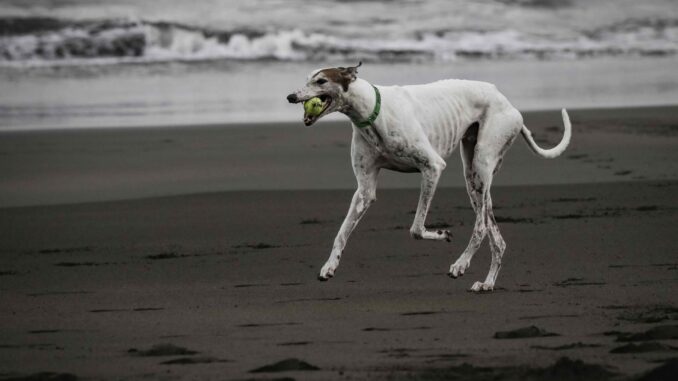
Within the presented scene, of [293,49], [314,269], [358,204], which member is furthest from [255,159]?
[293,49]

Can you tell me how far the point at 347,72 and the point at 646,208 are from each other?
4870 mm

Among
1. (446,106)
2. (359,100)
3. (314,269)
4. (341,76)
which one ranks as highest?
(341,76)

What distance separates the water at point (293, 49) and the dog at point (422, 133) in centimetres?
1329

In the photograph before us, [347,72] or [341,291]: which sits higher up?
[347,72]

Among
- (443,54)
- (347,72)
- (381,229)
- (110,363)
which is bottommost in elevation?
(443,54)

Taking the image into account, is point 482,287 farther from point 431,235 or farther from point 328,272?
point 328,272

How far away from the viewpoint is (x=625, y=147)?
57.9ft

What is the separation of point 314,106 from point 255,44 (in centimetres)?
2067

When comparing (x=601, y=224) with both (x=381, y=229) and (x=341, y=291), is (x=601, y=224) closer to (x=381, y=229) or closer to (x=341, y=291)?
(x=381, y=229)

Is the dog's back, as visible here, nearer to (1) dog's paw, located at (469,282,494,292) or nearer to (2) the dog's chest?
(2) the dog's chest

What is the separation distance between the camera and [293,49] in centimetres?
2956

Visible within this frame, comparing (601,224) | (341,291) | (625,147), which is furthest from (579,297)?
(625,147)

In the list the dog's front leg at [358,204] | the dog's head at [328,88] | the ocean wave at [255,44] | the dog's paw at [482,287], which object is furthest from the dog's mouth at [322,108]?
the ocean wave at [255,44]

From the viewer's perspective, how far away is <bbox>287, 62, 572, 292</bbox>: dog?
925 centimetres
